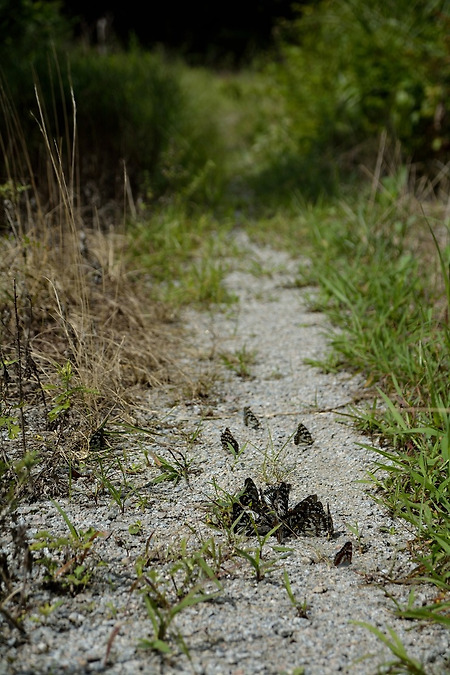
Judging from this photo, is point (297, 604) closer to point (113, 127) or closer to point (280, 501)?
point (280, 501)

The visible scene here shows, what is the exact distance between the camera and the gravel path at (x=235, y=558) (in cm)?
146

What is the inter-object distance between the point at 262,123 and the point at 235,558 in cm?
605

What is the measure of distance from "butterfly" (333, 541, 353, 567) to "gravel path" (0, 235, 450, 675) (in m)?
0.02

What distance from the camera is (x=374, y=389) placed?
8.57ft

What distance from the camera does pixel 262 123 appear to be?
7.07 meters

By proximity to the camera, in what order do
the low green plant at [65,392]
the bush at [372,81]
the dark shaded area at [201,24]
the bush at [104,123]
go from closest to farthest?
the low green plant at [65,392] → the bush at [104,123] → the bush at [372,81] → the dark shaded area at [201,24]

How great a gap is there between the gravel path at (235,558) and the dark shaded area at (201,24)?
9461mm

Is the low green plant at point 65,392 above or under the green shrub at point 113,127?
under

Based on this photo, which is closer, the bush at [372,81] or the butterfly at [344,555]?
the butterfly at [344,555]

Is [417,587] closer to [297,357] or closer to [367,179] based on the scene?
[297,357]

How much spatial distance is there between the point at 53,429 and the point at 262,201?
3358 mm

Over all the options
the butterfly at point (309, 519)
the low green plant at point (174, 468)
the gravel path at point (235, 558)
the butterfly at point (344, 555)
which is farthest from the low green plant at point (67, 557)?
the butterfly at point (344, 555)

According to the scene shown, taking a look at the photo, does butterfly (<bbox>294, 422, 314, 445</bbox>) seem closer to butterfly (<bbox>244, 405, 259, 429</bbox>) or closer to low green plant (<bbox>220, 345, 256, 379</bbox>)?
butterfly (<bbox>244, 405, 259, 429</bbox>)

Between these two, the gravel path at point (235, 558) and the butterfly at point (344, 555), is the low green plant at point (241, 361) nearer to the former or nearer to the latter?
the gravel path at point (235, 558)
